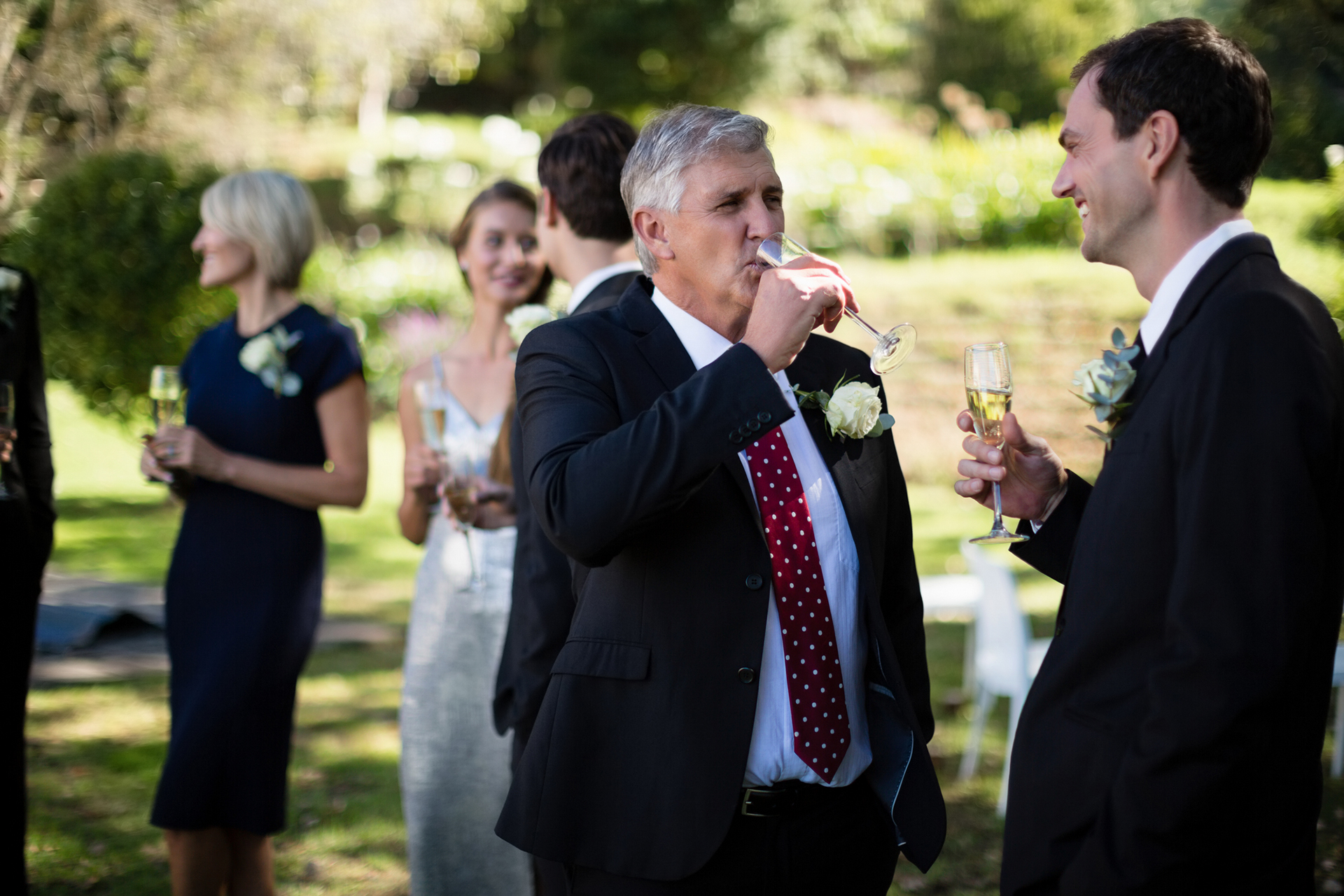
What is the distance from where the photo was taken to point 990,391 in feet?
8.29

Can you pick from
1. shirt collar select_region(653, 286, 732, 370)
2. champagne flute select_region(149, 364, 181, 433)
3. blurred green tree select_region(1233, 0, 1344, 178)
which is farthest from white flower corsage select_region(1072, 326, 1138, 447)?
blurred green tree select_region(1233, 0, 1344, 178)

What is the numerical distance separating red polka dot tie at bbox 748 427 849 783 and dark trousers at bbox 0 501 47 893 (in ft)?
9.00

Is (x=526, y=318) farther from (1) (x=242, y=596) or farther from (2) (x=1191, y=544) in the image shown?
(2) (x=1191, y=544)

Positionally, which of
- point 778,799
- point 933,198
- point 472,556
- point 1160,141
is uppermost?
point 933,198

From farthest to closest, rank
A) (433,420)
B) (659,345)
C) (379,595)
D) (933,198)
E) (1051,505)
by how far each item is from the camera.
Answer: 1. (933,198)
2. (379,595)
3. (433,420)
4. (1051,505)
5. (659,345)

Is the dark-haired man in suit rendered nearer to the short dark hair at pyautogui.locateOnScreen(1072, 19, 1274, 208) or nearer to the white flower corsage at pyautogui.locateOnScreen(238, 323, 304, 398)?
the short dark hair at pyautogui.locateOnScreen(1072, 19, 1274, 208)

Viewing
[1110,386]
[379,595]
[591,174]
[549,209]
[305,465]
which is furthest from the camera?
[379,595]

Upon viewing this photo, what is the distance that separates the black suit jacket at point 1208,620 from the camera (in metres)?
1.88

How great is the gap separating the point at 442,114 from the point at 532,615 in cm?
3459

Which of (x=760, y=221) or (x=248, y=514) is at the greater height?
(x=760, y=221)

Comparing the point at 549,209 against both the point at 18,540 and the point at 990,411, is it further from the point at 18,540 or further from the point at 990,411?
the point at 18,540

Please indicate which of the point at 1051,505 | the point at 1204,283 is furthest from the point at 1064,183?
the point at 1051,505

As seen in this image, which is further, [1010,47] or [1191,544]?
[1010,47]

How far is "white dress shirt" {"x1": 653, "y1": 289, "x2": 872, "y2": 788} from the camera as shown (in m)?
2.36
